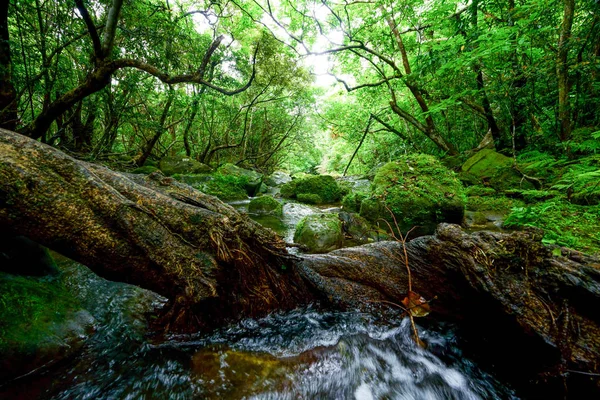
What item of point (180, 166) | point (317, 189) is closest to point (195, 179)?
point (180, 166)

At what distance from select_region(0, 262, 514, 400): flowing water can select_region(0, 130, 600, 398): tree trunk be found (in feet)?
0.66

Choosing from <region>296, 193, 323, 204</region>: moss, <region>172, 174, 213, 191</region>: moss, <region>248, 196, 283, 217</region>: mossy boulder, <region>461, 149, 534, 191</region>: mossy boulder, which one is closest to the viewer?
<region>461, 149, 534, 191</region>: mossy boulder

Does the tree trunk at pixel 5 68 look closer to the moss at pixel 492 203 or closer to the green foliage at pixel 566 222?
the green foliage at pixel 566 222

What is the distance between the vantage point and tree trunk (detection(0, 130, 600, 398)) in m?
1.79

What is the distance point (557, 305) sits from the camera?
6.48 feet

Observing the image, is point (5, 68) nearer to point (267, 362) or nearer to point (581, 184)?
point (267, 362)

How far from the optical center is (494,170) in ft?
29.0

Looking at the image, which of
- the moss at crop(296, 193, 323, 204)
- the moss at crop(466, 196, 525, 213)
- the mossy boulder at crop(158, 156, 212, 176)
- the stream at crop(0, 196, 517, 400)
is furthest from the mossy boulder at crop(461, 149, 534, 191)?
the mossy boulder at crop(158, 156, 212, 176)

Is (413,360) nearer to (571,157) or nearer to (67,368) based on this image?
(67,368)

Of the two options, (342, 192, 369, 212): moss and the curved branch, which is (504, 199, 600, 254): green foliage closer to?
(342, 192, 369, 212): moss

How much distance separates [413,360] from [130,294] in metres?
3.09

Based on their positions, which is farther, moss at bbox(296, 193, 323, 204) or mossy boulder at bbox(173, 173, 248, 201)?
moss at bbox(296, 193, 323, 204)

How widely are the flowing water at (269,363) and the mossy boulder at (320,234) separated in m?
2.52

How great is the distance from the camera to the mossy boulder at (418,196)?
5832 millimetres
